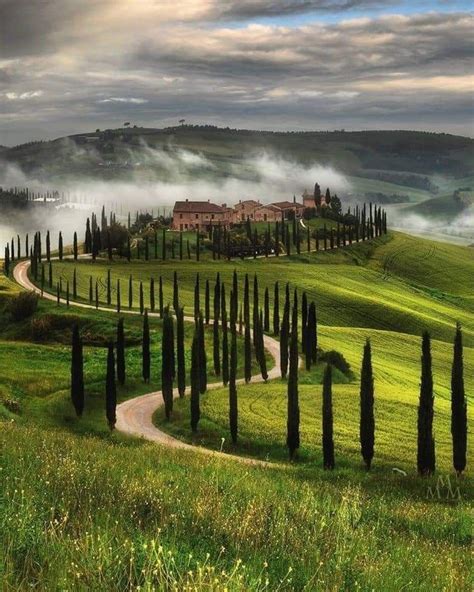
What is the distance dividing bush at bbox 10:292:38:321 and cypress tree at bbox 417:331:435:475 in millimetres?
75832

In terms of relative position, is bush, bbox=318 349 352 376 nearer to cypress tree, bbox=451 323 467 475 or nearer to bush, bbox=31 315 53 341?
cypress tree, bbox=451 323 467 475

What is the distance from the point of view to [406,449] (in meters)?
49.9

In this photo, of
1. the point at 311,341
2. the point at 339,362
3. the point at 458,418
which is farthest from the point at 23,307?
the point at 458,418

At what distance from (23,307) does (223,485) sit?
9569 cm

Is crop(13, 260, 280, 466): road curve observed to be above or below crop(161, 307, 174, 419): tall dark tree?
below

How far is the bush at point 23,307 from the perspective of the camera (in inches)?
A: 4183

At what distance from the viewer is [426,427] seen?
145 feet

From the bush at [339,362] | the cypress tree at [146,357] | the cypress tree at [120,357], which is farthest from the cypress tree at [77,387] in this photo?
the bush at [339,362]

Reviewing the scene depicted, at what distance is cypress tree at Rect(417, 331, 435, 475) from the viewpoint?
43.6 meters

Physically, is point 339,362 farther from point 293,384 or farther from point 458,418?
point 458,418

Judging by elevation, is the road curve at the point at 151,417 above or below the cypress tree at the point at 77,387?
below

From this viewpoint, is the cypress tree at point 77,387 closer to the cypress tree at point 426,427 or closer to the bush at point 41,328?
the cypress tree at point 426,427

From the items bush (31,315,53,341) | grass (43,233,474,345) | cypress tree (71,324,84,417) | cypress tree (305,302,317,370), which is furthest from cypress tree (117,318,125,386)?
grass (43,233,474,345)

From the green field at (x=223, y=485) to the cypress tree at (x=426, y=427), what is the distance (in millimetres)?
1104
